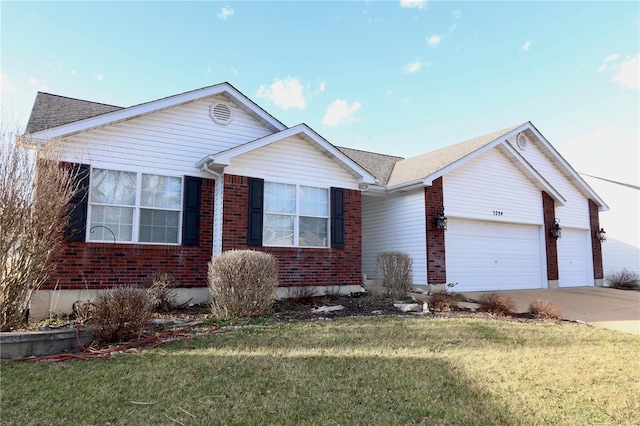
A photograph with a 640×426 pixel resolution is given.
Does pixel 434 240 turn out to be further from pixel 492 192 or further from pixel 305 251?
pixel 305 251

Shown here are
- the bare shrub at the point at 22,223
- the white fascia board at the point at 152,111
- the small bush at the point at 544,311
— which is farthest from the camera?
the small bush at the point at 544,311

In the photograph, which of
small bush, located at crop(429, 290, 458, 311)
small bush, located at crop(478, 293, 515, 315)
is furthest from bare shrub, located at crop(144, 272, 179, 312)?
small bush, located at crop(478, 293, 515, 315)

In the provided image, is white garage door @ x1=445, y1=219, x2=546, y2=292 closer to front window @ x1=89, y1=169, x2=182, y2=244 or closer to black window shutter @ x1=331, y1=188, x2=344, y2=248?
black window shutter @ x1=331, y1=188, x2=344, y2=248

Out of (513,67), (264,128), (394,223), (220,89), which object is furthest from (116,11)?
(513,67)

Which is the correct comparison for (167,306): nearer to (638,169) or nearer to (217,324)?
(217,324)

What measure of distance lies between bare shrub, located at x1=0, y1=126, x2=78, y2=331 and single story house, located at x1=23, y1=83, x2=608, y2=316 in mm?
1109

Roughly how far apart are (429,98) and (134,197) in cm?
1177

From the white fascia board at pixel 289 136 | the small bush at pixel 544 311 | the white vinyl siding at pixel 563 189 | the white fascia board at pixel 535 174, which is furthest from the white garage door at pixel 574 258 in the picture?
the white fascia board at pixel 289 136

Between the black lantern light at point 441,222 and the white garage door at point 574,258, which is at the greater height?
the black lantern light at point 441,222

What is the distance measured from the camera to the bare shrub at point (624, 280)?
16594 mm

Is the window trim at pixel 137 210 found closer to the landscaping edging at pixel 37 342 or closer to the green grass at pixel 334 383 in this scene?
the landscaping edging at pixel 37 342

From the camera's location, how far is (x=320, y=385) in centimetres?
415

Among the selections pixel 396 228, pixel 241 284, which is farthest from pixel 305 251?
pixel 396 228

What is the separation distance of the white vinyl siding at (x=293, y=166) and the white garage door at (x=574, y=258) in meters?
9.96
